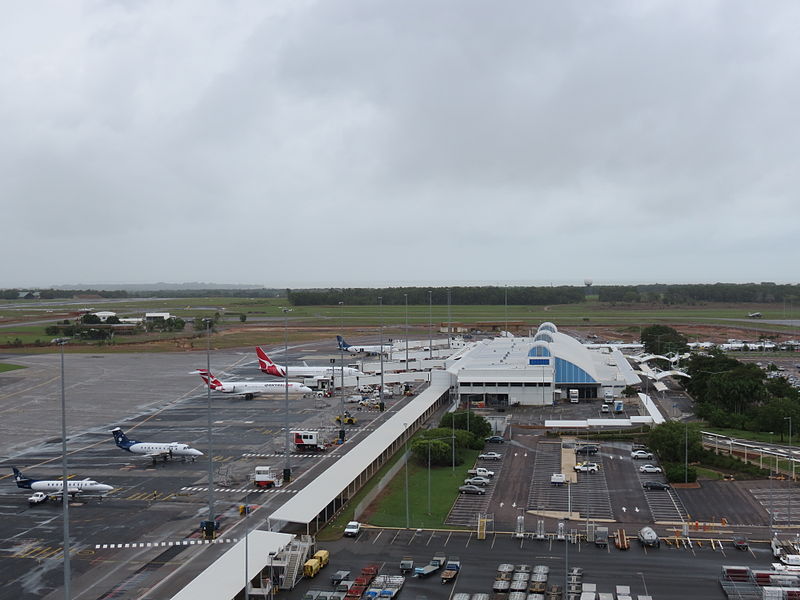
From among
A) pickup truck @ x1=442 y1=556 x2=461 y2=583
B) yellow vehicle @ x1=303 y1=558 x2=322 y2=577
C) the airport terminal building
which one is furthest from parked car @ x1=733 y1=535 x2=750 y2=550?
the airport terminal building

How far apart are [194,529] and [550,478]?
1113 inches

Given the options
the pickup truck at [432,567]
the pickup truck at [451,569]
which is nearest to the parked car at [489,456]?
the pickup truck at [451,569]

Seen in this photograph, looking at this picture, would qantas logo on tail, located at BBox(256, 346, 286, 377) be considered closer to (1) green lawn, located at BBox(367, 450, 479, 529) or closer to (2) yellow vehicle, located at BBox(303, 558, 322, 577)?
(1) green lawn, located at BBox(367, 450, 479, 529)

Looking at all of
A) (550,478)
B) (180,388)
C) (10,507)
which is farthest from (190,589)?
(180,388)

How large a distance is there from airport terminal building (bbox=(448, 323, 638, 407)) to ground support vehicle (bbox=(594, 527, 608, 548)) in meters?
44.8

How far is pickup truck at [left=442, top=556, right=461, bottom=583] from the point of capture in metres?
35.1

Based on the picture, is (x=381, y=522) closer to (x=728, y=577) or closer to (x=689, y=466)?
(x=728, y=577)

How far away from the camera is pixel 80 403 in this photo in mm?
90375

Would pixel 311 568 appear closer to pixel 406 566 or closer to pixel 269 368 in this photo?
pixel 406 566

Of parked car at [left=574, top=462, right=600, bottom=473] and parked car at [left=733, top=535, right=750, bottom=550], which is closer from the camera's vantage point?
parked car at [left=733, top=535, right=750, bottom=550]

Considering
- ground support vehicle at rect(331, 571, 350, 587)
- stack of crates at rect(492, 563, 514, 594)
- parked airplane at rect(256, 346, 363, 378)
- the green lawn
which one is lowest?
the green lawn

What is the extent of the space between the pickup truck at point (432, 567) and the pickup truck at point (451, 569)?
0.38m

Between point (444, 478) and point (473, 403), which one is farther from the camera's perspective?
point (473, 403)

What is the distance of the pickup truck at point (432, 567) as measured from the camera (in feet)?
117
